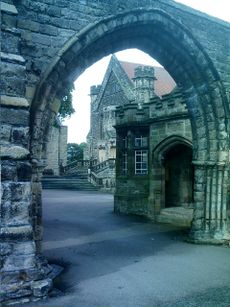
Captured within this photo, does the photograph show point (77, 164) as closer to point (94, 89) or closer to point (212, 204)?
point (94, 89)

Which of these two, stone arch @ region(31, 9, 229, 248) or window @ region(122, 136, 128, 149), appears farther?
window @ region(122, 136, 128, 149)

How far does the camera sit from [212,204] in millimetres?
9219

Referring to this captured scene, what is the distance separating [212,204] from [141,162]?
247 inches

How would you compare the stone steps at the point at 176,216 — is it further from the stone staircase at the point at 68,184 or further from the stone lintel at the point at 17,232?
the stone staircase at the point at 68,184

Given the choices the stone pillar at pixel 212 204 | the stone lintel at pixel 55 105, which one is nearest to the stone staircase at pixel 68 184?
the stone pillar at pixel 212 204

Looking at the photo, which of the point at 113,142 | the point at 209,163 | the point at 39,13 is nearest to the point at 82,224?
the point at 209,163

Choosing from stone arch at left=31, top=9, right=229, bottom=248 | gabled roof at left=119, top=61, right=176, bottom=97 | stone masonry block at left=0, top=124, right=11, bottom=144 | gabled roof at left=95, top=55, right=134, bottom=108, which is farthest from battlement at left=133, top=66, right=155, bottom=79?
stone masonry block at left=0, top=124, right=11, bottom=144

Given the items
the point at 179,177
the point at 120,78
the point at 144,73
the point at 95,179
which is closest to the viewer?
the point at 179,177

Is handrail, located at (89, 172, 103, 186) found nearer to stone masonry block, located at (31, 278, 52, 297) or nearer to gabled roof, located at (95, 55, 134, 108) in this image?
gabled roof, located at (95, 55, 134, 108)

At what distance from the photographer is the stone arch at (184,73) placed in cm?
705

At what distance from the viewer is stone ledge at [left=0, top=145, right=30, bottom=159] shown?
5.23 meters

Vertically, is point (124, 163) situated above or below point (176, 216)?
A: above

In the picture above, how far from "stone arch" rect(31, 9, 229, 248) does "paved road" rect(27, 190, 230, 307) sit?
3.94 ft

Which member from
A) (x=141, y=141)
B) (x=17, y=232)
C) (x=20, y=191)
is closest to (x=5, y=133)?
(x=20, y=191)
